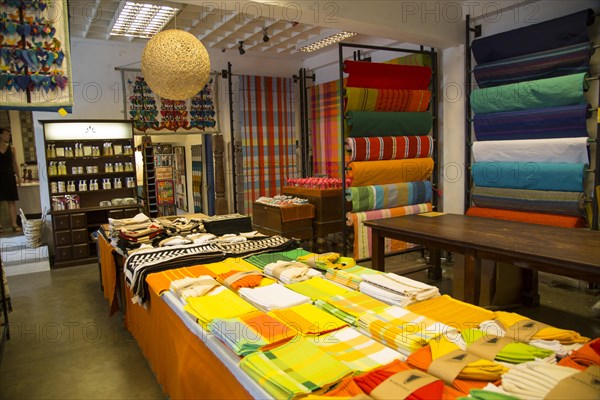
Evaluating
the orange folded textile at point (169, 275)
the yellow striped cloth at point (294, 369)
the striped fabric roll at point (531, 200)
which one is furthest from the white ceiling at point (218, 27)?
the yellow striped cloth at point (294, 369)

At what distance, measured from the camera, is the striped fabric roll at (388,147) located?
5153 mm

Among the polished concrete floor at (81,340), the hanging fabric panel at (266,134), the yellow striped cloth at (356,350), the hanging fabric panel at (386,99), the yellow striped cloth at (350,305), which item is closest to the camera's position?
the yellow striped cloth at (356,350)

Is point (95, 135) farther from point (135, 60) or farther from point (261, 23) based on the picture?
point (261, 23)

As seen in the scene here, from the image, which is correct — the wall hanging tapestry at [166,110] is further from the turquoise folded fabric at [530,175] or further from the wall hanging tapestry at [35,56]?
the wall hanging tapestry at [35,56]

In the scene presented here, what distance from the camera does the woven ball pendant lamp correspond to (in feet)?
11.5

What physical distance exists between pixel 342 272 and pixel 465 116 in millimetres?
4125

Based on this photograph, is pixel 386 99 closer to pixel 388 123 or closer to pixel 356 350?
pixel 388 123

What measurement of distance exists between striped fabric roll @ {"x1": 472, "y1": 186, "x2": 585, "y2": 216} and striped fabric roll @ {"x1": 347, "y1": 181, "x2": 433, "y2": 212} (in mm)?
662

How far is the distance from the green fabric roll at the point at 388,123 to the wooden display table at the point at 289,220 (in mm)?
1566

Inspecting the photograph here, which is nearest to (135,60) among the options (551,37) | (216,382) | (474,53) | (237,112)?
(237,112)

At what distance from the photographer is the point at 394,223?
4.18m

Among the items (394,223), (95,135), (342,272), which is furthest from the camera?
(95,135)

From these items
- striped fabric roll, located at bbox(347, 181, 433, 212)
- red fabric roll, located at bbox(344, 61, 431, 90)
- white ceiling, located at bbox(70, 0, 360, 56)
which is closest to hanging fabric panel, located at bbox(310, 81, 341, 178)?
white ceiling, located at bbox(70, 0, 360, 56)

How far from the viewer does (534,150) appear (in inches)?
193
